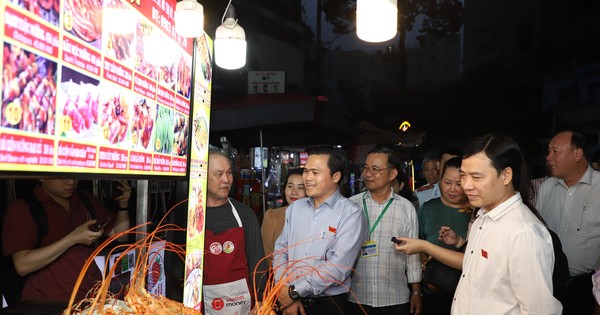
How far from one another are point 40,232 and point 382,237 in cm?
245

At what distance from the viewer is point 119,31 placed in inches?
69.8

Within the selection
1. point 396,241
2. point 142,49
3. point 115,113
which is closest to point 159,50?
point 142,49

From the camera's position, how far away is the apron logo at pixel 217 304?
2883mm

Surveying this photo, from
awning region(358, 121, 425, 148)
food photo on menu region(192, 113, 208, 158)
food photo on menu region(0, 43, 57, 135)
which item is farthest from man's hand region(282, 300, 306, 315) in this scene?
awning region(358, 121, 425, 148)

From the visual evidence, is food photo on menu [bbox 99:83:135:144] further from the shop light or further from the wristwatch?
the wristwatch

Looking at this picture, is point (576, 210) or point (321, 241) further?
point (576, 210)

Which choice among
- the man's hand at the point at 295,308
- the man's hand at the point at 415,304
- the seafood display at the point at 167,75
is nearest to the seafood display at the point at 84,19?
the seafood display at the point at 167,75

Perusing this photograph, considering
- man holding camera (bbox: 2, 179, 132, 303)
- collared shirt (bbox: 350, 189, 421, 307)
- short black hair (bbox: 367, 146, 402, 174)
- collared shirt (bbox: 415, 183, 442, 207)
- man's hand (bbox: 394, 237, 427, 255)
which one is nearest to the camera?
man holding camera (bbox: 2, 179, 132, 303)

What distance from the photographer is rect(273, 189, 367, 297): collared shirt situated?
2859 mm

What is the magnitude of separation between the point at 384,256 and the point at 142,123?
2.33 metres

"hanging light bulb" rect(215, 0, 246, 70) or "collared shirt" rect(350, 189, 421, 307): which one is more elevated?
"hanging light bulb" rect(215, 0, 246, 70)

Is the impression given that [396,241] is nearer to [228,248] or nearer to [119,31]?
[228,248]

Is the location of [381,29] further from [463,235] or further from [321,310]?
[463,235]

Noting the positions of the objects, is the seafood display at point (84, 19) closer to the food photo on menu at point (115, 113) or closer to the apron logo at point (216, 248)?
the food photo on menu at point (115, 113)
